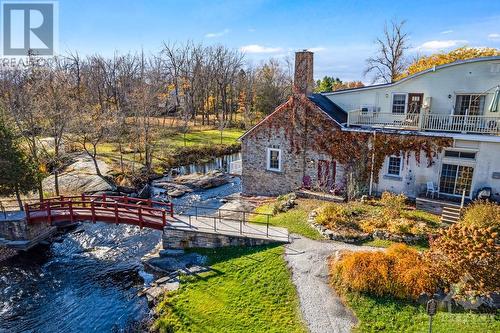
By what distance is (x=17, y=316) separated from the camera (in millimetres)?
14562

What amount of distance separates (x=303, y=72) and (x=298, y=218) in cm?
1038

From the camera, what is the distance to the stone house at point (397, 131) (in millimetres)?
19047

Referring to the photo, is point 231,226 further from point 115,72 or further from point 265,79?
point 115,72

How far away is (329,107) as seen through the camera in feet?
81.4

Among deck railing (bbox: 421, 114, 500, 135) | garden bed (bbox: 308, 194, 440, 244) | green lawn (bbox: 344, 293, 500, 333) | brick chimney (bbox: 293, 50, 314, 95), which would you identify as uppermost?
brick chimney (bbox: 293, 50, 314, 95)

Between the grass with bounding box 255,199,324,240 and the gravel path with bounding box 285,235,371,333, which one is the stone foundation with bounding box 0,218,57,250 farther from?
the gravel path with bounding box 285,235,371,333

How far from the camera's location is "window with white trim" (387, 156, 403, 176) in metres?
21.5

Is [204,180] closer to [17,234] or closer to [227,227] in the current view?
[227,227]

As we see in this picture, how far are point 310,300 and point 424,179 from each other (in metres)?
11.9

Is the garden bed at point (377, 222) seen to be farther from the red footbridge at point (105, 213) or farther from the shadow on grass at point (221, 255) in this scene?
the red footbridge at point (105, 213)

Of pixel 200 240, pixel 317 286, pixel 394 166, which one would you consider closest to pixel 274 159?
pixel 394 166

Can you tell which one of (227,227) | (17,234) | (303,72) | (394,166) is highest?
(303,72)

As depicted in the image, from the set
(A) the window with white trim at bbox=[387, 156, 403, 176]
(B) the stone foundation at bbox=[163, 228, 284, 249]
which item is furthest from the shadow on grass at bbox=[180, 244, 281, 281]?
(A) the window with white trim at bbox=[387, 156, 403, 176]

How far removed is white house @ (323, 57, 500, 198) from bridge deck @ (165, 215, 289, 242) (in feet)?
27.6
